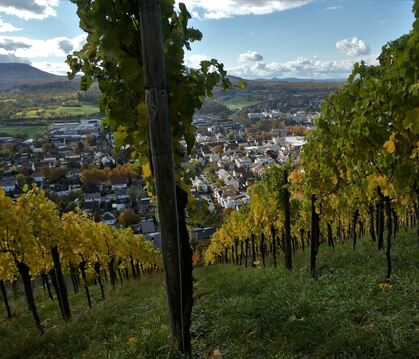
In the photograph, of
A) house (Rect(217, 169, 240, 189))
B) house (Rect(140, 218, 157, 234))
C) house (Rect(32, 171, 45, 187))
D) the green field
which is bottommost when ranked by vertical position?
house (Rect(217, 169, 240, 189))

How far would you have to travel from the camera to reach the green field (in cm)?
16162

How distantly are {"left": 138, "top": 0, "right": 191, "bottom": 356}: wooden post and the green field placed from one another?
17468cm

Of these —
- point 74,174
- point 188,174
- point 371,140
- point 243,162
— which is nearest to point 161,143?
point 188,174

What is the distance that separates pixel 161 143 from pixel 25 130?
619ft

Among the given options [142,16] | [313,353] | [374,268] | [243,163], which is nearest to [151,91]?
[142,16]

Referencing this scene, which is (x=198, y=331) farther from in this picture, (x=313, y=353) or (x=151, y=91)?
(x=151, y=91)

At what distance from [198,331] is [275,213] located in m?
13.0

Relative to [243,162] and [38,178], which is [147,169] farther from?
[243,162]

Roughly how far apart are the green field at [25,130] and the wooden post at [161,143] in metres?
175

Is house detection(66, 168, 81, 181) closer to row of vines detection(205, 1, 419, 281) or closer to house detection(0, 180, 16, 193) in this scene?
house detection(0, 180, 16, 193)

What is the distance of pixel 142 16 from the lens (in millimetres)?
2830

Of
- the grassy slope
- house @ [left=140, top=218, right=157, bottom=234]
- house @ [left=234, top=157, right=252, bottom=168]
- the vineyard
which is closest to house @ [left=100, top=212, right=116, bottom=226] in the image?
house @ [left=140, top=218, right=157, bottom=234]

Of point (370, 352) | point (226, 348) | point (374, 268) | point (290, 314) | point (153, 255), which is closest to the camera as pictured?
point (370, 352)

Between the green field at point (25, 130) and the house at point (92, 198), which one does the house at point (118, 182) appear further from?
the green field at point (25, 130)
